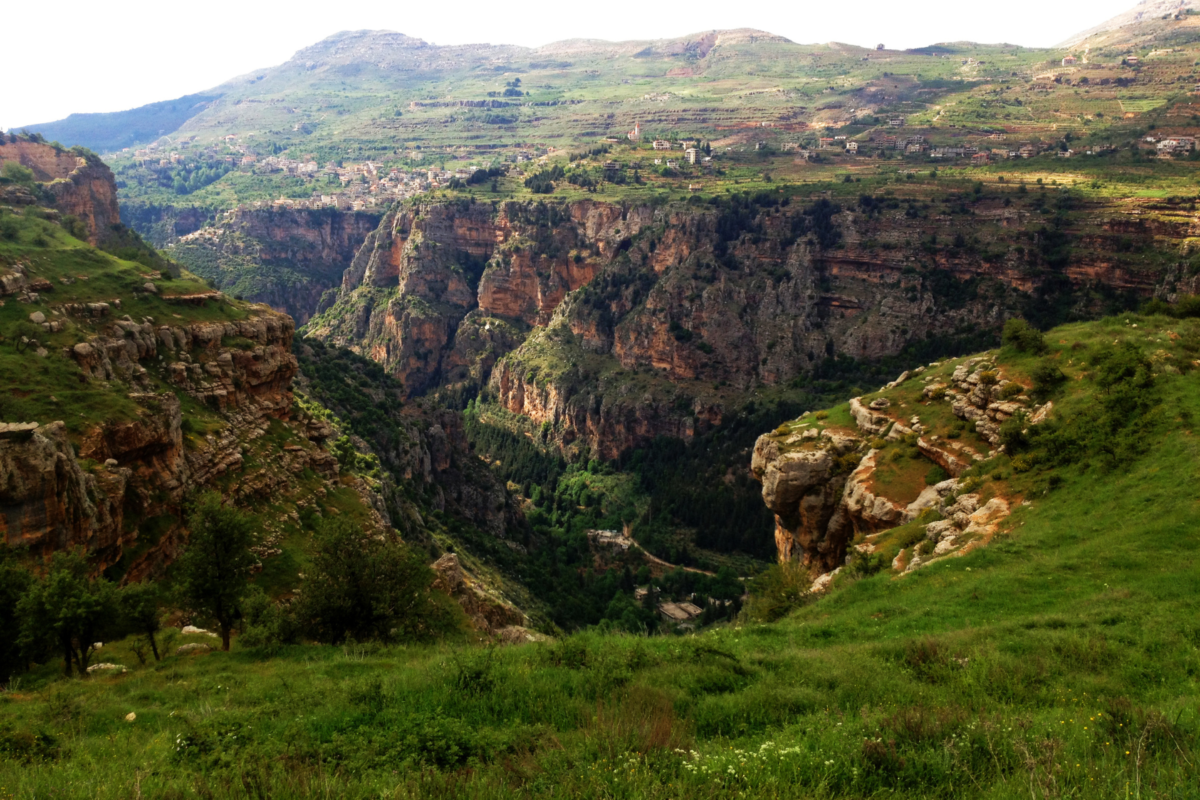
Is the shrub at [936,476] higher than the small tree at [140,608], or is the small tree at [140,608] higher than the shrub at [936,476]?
the small tree at [140,608]

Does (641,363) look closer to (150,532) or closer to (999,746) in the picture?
(150,532)

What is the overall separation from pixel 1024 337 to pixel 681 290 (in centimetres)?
7897

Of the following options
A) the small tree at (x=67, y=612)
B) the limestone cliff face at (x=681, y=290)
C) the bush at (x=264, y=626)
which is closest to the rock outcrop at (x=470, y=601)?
the bush at (x=264, y=626)

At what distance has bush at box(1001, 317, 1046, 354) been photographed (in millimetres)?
36531

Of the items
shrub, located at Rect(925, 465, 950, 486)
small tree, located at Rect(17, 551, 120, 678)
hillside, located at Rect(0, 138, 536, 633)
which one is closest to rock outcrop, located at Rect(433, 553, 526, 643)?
hillside, located at Rect(0, 138, 536, 633)

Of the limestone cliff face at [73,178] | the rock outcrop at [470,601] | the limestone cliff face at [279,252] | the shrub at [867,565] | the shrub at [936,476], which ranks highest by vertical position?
the limestone cliff face at [73,178]

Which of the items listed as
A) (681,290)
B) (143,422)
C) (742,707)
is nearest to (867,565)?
(742,707)

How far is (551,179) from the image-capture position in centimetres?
15050

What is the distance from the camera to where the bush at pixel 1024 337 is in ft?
120

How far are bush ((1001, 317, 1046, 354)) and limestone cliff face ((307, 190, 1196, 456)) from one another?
156 ft

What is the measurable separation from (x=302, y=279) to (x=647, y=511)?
131 m

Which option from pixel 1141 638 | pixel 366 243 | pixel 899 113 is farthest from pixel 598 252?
pixel 1141 638

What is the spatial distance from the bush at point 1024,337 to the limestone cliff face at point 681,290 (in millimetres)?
47423

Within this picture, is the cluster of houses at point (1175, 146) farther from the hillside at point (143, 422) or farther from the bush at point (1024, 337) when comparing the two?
the hillside at point (143, 422)
